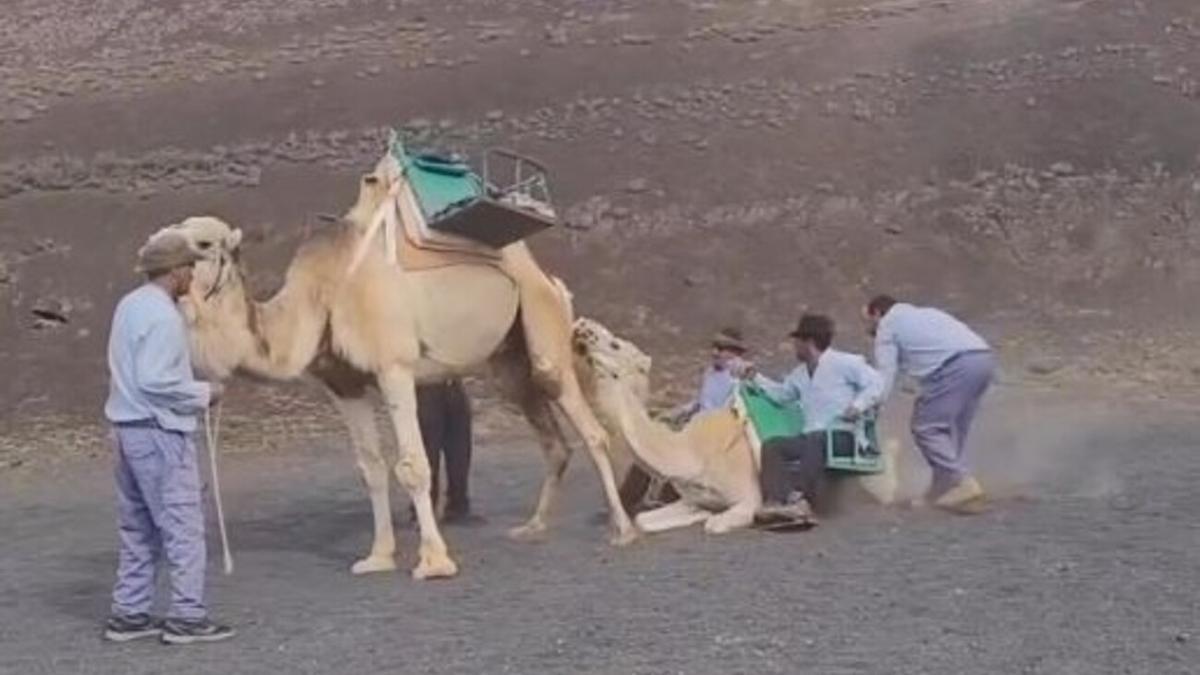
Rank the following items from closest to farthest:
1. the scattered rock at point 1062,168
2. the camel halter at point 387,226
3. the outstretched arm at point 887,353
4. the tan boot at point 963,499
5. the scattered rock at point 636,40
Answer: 1. the camel halter at point 387,226
2. the tan boot at point 963,499
3. the outstretched arm at point 887,353
4. the scattered rock at point 1062,168
5. the scattered rock at point 636,40

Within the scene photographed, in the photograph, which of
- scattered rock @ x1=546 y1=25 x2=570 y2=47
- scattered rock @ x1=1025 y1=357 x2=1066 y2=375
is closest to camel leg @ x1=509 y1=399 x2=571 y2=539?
scattered rock @ x1=1025 y1=357 x2=1066 y2=375

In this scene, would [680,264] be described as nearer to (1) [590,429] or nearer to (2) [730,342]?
(2) [730,342]

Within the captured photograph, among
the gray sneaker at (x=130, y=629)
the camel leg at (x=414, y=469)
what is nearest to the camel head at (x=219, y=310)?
the camel leg at (x=414, y=469)

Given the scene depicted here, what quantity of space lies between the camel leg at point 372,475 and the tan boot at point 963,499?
3.24 meters

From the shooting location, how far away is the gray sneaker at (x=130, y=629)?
957 cm

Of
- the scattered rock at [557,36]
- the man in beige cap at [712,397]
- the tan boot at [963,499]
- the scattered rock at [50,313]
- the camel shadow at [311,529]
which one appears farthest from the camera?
the scattered rock at [557,36]

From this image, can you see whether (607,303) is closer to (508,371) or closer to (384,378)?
(508,371)

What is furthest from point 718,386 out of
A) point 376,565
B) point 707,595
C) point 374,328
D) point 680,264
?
point 680,264

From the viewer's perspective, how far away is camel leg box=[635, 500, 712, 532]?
12.6 m

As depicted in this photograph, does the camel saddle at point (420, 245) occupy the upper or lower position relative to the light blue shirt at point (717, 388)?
upper

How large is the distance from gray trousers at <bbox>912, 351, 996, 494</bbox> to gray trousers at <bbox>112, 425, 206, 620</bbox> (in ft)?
16.2

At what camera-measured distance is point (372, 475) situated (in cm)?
1190

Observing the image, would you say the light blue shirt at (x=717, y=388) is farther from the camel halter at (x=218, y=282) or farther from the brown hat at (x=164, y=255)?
the brown hat at (x=164, y=255)

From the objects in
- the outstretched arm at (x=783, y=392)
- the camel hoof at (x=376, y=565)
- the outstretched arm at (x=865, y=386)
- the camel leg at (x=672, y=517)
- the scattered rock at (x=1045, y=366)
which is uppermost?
the outstretched arm at (x=865, y=386)
